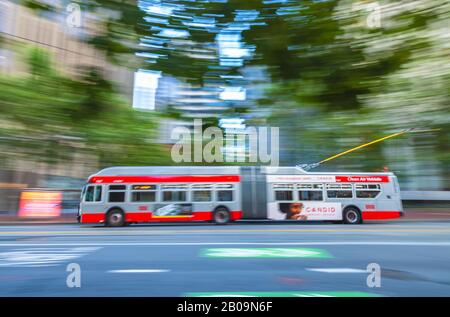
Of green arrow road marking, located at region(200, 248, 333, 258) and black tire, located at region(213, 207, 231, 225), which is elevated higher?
→ black tire, located at region(213, 207, 231, 225)

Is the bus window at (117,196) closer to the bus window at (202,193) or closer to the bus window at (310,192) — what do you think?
the bus window at (202,193)

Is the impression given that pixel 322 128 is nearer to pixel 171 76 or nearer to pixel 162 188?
pixel 171 76

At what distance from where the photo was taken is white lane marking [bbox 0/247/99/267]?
19.1 feet

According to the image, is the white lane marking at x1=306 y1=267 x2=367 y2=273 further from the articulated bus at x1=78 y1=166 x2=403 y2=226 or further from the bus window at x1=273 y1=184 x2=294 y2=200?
the articulated bus at x1=78 y1=166 x2=403 y2=226

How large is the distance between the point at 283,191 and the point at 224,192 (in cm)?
225

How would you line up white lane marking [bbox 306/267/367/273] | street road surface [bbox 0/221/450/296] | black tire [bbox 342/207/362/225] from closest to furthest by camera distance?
street road surface [bbox 0/221/450/296], white lane marking [bbox 306/267/367/273], black tire [bbox 342/207/362/225]

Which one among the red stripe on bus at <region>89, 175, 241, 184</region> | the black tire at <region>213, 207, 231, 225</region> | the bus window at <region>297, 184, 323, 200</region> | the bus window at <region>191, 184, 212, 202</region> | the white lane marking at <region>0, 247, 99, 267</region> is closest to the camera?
the red stripe on bus at <region>89, 175, 241, 184</region>

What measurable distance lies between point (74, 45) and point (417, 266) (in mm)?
5644

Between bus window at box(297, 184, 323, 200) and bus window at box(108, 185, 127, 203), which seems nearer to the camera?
bus window at box(297, 184, 323, 200)

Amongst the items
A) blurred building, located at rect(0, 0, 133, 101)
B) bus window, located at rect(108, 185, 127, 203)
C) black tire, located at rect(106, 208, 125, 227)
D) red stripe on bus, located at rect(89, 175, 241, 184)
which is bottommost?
black tire, located at rect(106, 208, 125, 227)

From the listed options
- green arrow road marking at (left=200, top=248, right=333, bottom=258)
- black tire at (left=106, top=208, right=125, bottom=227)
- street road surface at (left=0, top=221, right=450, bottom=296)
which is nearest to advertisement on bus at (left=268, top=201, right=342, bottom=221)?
street road surface at (left=0, top=221, right=450, bottom=296)

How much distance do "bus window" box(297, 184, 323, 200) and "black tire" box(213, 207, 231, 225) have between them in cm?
280

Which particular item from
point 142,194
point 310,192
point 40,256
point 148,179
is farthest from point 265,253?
point 142,194
